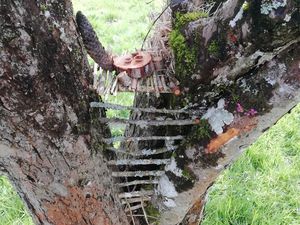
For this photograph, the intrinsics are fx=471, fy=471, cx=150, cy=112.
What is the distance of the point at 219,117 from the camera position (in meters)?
1.15

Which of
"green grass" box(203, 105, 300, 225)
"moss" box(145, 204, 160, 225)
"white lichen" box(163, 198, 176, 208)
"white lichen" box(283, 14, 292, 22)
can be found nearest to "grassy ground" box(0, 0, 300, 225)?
"green grass" box(203, 105, 300, 225)

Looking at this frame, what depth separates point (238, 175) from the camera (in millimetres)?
2600

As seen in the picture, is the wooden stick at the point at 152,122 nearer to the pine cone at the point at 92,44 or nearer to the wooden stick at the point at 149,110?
the wooden stick at the point at 149,110

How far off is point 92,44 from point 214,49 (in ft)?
1.02

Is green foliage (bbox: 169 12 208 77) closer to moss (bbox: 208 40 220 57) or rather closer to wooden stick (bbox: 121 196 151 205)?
moss (bbox: 208 40 220 57)

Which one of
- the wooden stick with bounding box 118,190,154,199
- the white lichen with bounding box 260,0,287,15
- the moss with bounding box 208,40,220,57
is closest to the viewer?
the white lichen with bounding box 260,0,287,15

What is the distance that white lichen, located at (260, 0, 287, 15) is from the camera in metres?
0.91

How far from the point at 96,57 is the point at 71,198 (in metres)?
0.38

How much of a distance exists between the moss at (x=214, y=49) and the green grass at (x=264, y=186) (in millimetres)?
1450

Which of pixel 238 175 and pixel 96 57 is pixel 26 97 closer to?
pixel 96 57

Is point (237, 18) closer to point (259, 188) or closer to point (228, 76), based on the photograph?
point (228, 76)

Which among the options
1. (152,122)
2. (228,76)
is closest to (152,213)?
(152,122)

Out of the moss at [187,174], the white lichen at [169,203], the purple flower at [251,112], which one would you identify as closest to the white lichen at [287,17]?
the purple flower at [251,112]

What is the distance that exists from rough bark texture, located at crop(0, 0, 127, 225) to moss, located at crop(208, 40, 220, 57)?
30 cm
